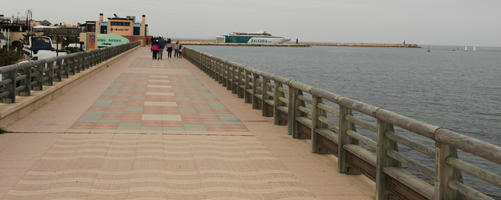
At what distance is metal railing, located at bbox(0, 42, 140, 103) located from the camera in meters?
11.1

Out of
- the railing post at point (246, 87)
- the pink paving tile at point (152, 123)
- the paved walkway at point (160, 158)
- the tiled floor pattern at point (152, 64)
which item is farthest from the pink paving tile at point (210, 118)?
the tiled floor pattern at point (152, 64)

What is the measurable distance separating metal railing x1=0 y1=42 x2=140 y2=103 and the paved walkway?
2.13 feet

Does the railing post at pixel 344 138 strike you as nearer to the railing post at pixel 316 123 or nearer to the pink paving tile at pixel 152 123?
the railing post at pixel 316 123

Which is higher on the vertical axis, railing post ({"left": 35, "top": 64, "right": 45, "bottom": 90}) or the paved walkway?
railing post ({"left": 35, "top": 64, "right": 45, "bottom": 90})

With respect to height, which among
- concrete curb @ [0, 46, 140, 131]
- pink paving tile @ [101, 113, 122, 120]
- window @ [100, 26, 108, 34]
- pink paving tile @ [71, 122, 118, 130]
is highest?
window @ [100, 26, 108, 34]

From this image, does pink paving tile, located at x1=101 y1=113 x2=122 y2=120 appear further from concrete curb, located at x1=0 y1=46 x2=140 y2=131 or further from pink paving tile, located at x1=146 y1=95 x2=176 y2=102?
pink paving tile, located at x1=146 y1=95 x2=176 y2=102

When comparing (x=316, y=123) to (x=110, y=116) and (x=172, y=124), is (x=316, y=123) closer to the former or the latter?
(x=172, y=124)

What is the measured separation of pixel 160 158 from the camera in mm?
7574

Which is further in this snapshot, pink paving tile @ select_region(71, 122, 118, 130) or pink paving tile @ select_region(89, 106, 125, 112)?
pink paving tile @ select_region(89, 106, 125, 112)

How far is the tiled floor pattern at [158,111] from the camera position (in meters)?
10.6

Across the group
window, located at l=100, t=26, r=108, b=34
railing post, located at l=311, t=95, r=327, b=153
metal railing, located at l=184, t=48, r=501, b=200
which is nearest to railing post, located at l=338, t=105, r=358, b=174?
metal railing, located at l=184, t=48, r=501, b=200

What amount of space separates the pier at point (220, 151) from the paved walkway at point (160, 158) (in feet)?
0.05

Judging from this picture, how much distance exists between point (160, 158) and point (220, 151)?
102 cm

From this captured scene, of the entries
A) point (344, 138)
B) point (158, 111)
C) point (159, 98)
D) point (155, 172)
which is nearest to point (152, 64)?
point (159, 98)
